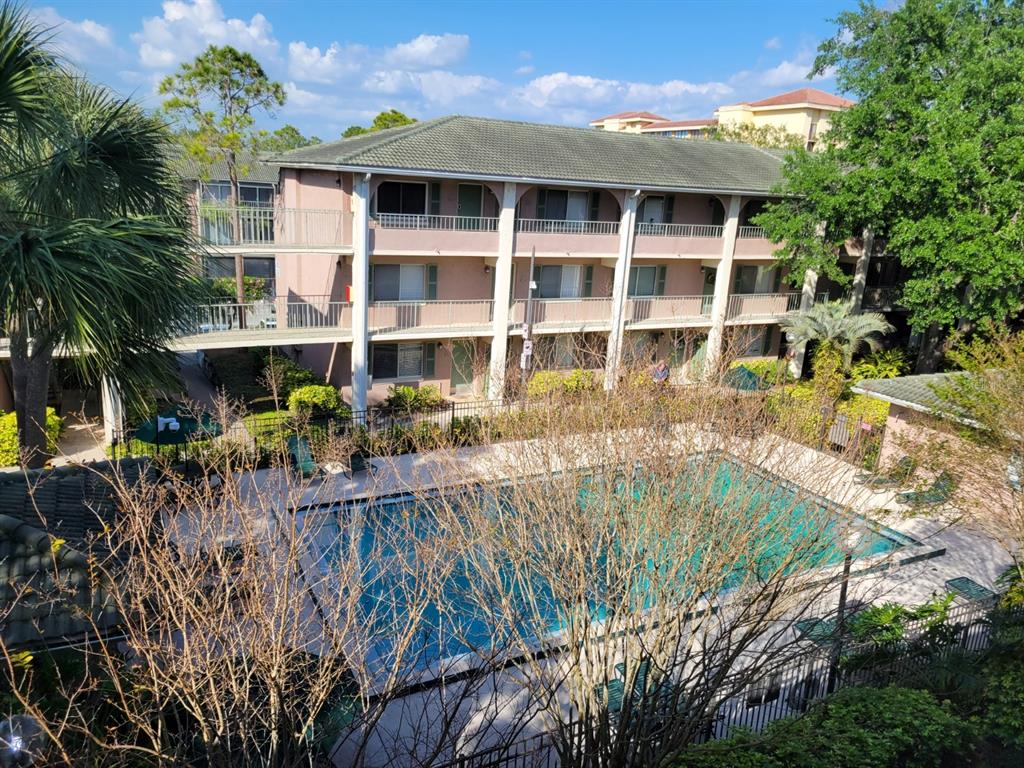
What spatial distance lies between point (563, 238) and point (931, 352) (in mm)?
14633

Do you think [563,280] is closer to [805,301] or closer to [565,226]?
[565,226]

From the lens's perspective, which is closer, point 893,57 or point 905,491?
point 905,491

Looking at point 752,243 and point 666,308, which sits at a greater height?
Answer: point 752,243

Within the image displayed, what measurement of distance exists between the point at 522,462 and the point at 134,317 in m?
6.77

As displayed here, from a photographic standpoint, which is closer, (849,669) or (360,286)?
(849,669)

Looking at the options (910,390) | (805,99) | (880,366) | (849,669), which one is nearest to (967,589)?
(849,669)

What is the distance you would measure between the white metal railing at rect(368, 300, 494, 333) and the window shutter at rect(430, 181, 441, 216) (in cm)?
319

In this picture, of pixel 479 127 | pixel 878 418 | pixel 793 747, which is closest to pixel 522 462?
pixel 793 747

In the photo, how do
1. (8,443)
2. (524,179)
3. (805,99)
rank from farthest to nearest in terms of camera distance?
(805,99) → (524,179) → (8,443)

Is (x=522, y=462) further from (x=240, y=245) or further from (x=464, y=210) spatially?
(x=464, y=210)

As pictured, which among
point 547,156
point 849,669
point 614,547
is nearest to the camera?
point 614,547

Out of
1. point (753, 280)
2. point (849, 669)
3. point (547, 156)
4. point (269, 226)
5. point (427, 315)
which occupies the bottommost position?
point (849, 669)

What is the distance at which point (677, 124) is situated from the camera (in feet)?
276

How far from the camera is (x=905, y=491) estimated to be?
55.1 ft
